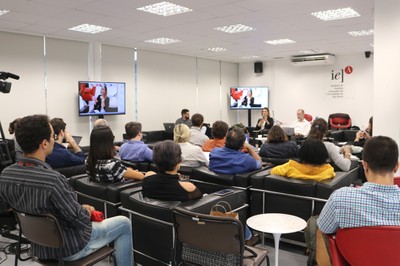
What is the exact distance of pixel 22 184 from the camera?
209 cm

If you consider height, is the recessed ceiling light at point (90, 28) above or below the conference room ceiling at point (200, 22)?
above

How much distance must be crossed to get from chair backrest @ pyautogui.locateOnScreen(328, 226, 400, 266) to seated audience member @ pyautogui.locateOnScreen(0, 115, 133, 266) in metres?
1.53

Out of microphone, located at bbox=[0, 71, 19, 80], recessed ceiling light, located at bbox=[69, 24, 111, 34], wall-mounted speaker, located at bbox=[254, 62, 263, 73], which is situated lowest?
microphone, located at bbox=[0, 71, 19, 80]

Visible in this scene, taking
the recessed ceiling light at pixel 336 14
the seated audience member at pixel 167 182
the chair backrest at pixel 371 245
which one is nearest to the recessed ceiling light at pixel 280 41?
the recessed ceiling light at pixel 336 14

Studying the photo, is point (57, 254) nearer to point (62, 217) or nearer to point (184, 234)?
point (62, 217)

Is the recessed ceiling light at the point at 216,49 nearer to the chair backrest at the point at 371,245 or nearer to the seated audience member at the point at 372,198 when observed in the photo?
the seated audience member at the point at 372,198

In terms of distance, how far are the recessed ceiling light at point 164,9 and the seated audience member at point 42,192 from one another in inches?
140

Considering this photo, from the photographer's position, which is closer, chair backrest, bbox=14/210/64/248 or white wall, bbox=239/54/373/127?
chair backrest, bbox=14/210/64/248

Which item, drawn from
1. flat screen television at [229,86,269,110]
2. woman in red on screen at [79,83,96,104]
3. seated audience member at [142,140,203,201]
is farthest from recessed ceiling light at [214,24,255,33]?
flat screen television at [229,86,269,110]

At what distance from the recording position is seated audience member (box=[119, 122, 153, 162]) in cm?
446

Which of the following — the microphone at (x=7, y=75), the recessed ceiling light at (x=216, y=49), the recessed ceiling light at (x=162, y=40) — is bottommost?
the microphone at (x=7, y=75)

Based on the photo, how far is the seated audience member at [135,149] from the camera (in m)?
4.46

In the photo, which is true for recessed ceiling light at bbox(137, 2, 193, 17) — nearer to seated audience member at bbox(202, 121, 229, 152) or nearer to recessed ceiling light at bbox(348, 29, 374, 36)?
seated audience member at bbox(202, 121, 229, 152)

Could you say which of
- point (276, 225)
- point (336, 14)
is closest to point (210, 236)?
point (276, 225)
